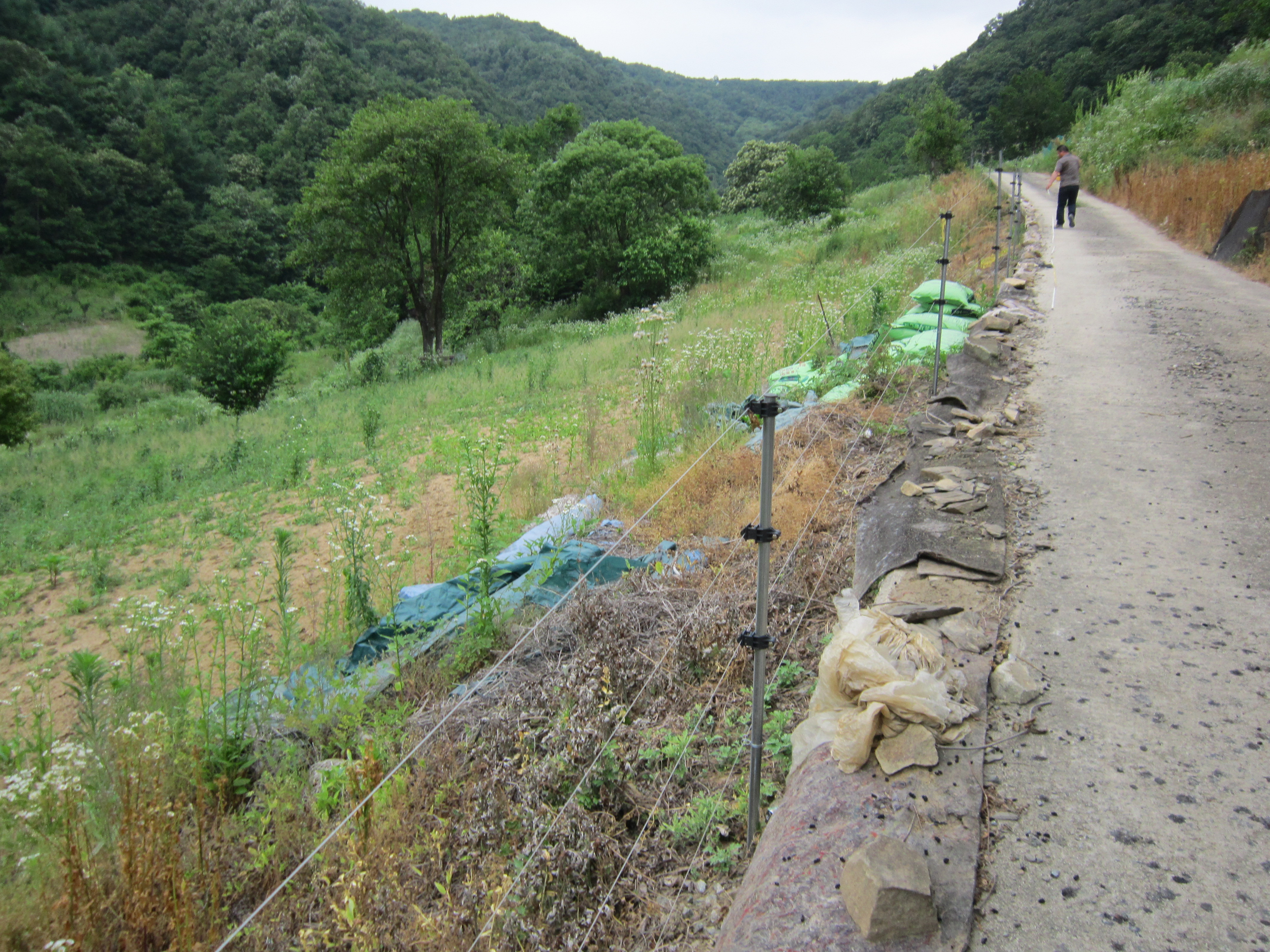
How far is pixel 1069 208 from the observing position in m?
14.5

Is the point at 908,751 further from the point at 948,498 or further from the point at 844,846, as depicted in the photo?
the point at 948,498

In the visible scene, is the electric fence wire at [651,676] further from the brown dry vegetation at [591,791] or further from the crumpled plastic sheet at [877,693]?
the crumpled plastic sheet at [877,693]

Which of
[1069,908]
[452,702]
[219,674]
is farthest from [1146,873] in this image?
[219,674]

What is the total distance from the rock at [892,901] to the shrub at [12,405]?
23816mm

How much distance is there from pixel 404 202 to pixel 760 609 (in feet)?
73.0

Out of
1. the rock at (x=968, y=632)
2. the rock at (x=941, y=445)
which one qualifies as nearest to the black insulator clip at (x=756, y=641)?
the rock at (x=968, y=632)

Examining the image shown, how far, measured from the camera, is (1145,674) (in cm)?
292

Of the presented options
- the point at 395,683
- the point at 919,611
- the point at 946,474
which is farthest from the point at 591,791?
the point at 946,474

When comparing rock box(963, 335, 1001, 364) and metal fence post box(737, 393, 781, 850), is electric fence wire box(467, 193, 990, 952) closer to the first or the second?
metal fence post box(737, 393, 781, 850)

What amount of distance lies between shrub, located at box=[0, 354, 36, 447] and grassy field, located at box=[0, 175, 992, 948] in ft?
32.9

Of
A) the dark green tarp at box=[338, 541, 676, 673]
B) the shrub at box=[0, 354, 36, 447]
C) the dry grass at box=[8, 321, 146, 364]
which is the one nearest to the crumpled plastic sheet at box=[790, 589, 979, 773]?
the dark green tarp at box=[338, 541, 676, 673]

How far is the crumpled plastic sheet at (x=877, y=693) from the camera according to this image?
259 centimetres

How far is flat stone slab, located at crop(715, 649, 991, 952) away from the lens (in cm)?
201

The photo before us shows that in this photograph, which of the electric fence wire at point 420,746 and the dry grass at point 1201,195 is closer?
the electric fence wire at point 420,746
